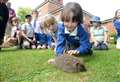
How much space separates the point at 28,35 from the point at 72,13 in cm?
580

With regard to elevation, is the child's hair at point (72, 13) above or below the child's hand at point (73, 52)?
above

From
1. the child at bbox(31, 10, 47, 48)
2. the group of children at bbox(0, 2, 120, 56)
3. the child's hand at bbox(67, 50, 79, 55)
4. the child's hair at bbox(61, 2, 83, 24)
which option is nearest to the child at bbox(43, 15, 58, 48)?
the group of children at bbox(0, 2, 120, 56)

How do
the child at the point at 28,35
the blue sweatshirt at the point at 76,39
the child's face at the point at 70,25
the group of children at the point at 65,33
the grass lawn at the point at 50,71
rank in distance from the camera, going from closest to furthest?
the grass lawn at the point at 50,71 → the child's face at the point at 70,25 → the group of children at the point at 65,33 → the blue sweatshirt at the point at 76,39 → the child at the point at 28,35

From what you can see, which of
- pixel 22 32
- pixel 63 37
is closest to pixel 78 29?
pixel 63 37

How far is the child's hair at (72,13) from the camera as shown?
827 centimetres

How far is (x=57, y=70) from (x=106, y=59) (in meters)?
1.73

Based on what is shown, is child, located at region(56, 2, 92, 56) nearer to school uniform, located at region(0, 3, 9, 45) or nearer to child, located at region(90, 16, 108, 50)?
child, located at region(90, 16, 108, 50)

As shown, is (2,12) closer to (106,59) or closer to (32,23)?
(32,23)

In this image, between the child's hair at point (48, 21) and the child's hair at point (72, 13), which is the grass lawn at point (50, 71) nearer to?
the child's hair at point (72, 13)

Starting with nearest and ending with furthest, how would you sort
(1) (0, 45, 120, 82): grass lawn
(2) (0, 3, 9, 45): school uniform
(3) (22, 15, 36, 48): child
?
(1) (0, 45, 120, 82): grass lawn → (2) (0, 3, 9, 45): school uniform → (3) (22, 15, 36, 48): child

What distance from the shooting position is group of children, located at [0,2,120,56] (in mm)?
8482

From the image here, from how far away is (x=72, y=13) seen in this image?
329 inches

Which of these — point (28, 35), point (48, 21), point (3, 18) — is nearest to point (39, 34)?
point (28, 35)

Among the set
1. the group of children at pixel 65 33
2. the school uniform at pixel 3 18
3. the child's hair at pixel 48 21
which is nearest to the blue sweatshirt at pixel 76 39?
the group of children at pixel 65 33
